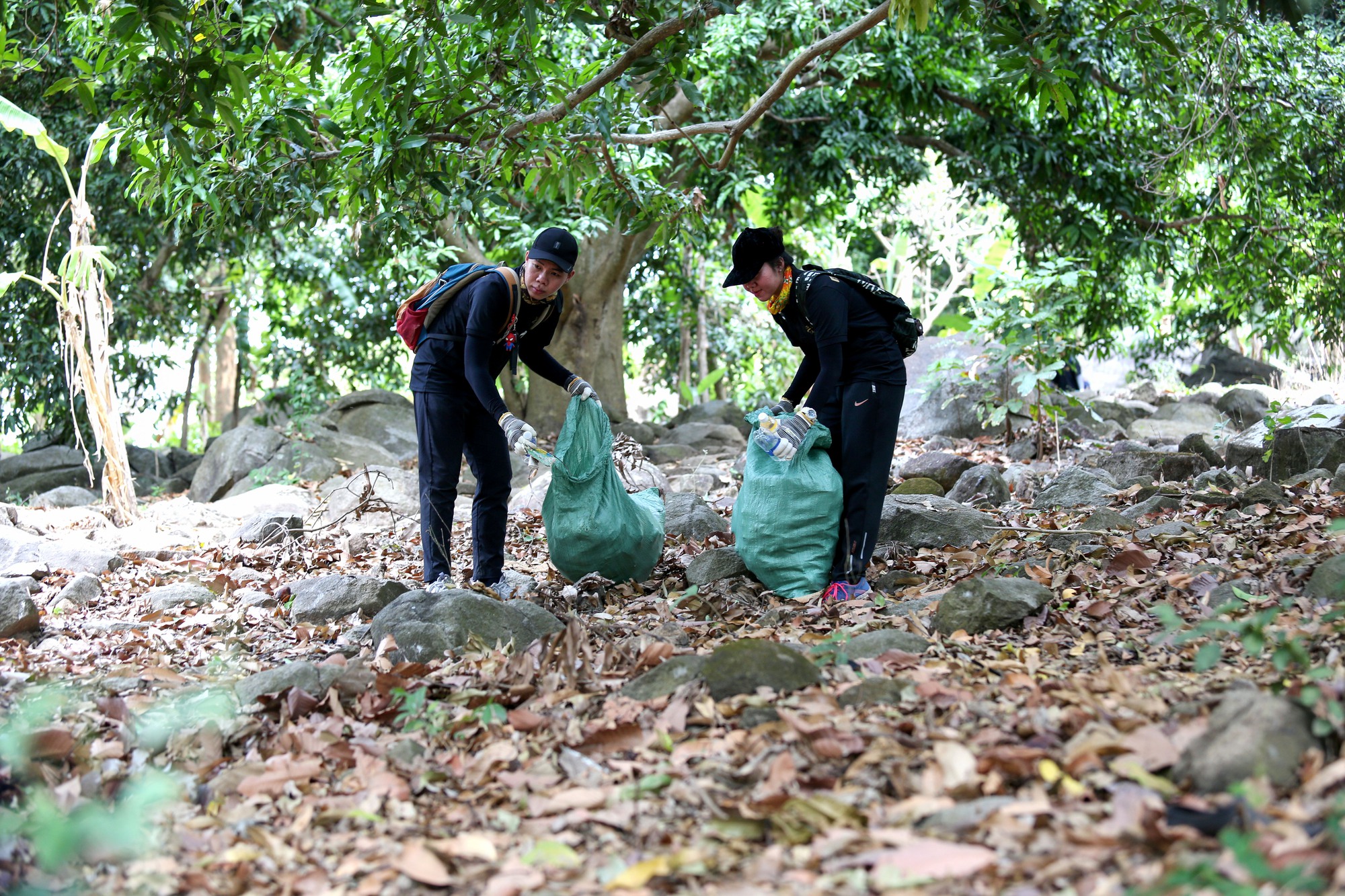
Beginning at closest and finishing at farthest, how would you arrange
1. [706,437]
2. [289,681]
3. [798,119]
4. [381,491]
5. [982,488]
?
[289,681] → [982,488] → [381,491] → [798,119] → [706,437]

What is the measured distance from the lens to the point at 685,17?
12.9 ft

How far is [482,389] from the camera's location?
408cm

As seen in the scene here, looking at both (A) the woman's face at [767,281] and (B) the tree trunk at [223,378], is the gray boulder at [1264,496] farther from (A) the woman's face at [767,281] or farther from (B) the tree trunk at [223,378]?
(B) the tree trunk at [223,378]

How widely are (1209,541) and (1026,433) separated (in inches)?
149

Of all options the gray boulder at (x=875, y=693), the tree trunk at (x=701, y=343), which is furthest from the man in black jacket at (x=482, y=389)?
the tree trunk at (x=701, y=343)

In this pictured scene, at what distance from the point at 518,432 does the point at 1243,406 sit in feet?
28.3

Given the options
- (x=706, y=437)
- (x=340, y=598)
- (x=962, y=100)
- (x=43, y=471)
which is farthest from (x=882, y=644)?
(x=43, y=471)

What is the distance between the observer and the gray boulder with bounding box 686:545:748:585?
176 inches

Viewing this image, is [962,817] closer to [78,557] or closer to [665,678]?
[665,678]

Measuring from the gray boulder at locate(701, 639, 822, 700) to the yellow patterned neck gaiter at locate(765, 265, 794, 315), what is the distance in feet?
5.41

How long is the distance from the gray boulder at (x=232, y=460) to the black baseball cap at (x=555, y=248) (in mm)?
5842

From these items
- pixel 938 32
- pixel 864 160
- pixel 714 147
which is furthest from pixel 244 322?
pixel 938 32

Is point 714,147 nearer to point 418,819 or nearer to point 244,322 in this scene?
point 244,322

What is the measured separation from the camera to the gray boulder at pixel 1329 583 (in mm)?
3168
